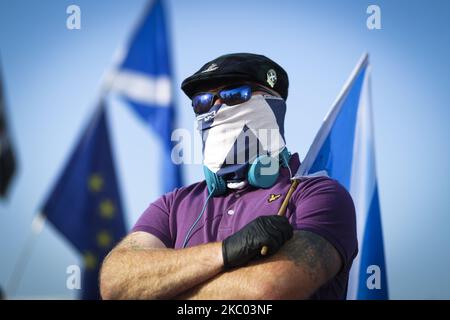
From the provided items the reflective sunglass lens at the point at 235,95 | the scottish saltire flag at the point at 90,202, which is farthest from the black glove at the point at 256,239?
the scottish saltire flag at the point at 90,202

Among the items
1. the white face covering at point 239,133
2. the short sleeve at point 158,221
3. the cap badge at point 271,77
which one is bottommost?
the short sleeve at point 158,221

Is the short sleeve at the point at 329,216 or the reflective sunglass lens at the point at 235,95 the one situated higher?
the reflective sunglass lens at the point at 235,95

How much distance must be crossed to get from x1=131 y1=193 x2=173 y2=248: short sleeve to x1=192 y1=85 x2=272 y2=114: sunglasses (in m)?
0.59

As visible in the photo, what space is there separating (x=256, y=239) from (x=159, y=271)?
0.54 metres

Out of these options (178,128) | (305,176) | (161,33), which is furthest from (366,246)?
(161,33)

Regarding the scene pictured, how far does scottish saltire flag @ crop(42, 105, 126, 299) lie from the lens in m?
6.19

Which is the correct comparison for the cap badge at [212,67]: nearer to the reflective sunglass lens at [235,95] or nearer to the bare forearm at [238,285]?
the reflective sunglass lens at [235,95]

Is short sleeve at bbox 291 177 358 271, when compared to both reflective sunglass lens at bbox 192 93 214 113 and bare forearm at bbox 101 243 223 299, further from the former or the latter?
reflective sunglass lens at bbox 192 93 214 113

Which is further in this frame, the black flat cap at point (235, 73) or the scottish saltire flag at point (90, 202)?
the scottish saltire flag at point (90, 202)

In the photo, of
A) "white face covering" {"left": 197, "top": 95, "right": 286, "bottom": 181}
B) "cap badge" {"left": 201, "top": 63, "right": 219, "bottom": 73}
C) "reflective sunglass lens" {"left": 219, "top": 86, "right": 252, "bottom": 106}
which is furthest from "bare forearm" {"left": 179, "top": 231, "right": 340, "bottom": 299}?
"cap badge" {"left": 201, "top": 63, "right": 219, "bottom": 73}

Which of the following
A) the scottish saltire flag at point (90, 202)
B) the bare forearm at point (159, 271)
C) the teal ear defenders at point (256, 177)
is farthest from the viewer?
the scottish saltire flag at point (90, 202)

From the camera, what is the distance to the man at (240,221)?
3.00 metres

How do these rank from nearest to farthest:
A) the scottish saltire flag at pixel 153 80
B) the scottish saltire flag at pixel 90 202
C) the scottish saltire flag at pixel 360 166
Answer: the scottish saltire flag at pixel 360 166 → the scottish saltire flag at pixel 90 202 → the scottish saltire flag at pixel 153 80
